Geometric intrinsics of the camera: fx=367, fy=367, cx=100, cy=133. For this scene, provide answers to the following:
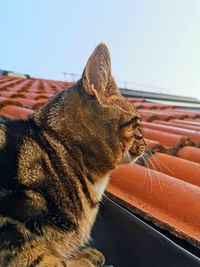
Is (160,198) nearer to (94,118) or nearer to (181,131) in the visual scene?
(94,118)

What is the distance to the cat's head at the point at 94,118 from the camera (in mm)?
911

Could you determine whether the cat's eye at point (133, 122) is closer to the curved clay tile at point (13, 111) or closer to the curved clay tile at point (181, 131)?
the curved clay tile at point (181, 131)

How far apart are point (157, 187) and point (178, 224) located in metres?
0.16

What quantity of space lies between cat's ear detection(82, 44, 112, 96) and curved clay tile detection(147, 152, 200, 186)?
1.04 ft

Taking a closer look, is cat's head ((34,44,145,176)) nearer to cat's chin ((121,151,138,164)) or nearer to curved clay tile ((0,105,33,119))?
cat's chin ((121,151,138,164))

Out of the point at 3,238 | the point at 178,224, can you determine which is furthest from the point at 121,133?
the point at 3,238

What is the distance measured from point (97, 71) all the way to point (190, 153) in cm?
53

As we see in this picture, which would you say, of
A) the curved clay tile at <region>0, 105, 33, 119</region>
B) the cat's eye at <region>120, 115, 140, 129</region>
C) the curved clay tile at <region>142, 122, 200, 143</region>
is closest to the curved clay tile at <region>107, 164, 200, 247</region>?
the cat's eye at <region>120, 115, 140, 129</region>

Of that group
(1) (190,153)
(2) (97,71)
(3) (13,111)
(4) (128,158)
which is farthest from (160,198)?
(3) (13,111)

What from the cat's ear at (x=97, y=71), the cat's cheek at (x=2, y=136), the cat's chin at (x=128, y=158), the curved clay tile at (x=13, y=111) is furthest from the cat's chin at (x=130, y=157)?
the curved clay tile at (x=13, y=111)

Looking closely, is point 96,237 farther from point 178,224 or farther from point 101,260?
point 178,224

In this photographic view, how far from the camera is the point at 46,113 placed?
38.1 inches

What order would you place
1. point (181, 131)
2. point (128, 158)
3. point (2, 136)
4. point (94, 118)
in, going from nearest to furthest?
point (2, 136) < point (94, 118) < point (128, 158) < point (181, 131)

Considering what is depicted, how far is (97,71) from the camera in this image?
3.02 ft
